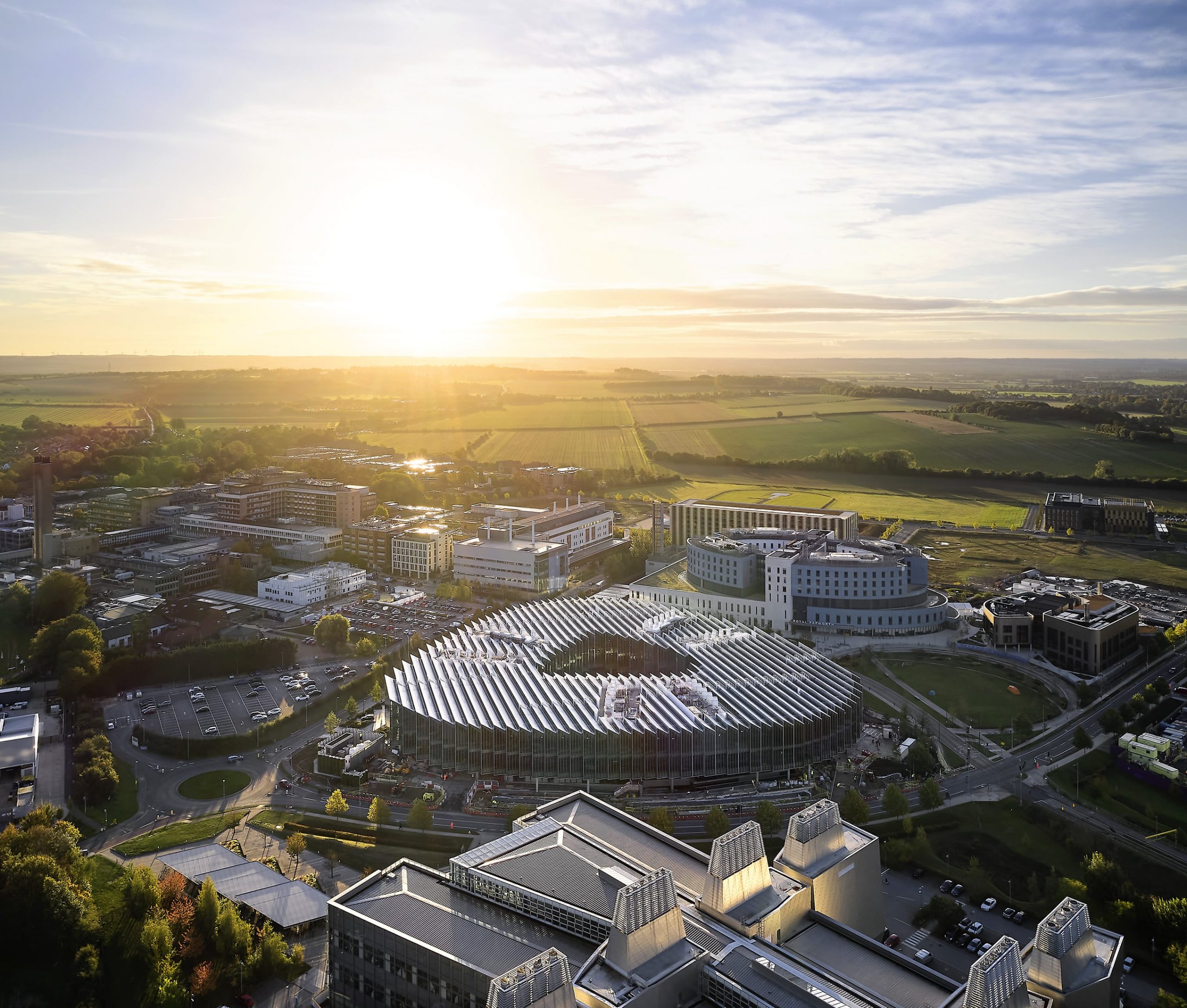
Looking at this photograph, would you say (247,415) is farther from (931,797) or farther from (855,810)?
(931,797)

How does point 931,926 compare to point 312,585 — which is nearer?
point 931,926

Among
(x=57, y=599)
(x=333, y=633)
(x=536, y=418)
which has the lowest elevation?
(x=333, y=633)

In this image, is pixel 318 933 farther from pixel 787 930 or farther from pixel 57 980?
pixel 787 930

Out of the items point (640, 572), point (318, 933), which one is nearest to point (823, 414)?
point (640, 572)

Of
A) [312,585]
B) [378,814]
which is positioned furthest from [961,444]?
[378,814]

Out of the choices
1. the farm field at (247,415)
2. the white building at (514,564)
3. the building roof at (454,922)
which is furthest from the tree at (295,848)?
the farm field at (247,415)

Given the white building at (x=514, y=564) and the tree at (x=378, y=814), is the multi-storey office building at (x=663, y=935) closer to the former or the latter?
the tree at (x=378, y=814)
